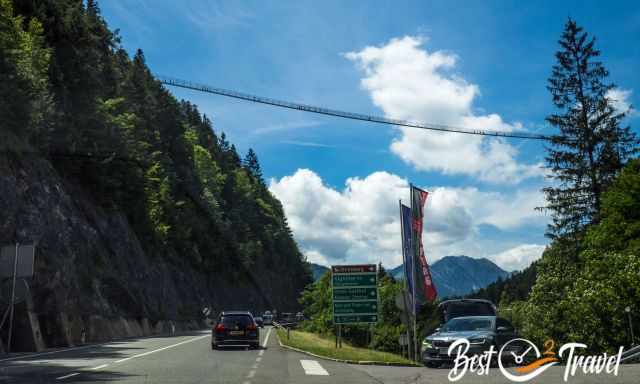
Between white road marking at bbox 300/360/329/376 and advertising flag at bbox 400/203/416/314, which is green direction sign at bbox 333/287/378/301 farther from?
white road marking at bbox 300/360/329/376

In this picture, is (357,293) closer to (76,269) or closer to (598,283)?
(598,283)

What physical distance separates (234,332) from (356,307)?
498 cm

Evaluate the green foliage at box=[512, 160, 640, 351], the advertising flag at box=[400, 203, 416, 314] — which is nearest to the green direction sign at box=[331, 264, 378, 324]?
the advertising flag at box=[400, 203, 416, 314]

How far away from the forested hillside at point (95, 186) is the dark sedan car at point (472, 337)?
18884 mm

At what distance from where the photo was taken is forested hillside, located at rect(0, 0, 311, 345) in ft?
99.0

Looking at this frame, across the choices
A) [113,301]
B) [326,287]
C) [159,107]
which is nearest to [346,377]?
[113,301]

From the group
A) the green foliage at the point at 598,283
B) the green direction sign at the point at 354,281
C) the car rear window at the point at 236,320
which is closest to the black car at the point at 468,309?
the green direction sign at the point at 354,281

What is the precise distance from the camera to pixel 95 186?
153ft

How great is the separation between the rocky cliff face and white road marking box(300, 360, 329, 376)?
12.9m

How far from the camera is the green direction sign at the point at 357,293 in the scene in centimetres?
2462

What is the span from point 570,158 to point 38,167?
106 ft

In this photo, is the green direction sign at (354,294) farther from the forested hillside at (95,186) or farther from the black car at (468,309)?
the forested hillside at (95,186)

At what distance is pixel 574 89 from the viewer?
3953 centimetres

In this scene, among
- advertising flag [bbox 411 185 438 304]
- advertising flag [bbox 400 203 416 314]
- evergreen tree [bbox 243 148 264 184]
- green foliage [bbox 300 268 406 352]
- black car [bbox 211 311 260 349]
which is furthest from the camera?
evergreen tree [bbox 243 148 264 184]
